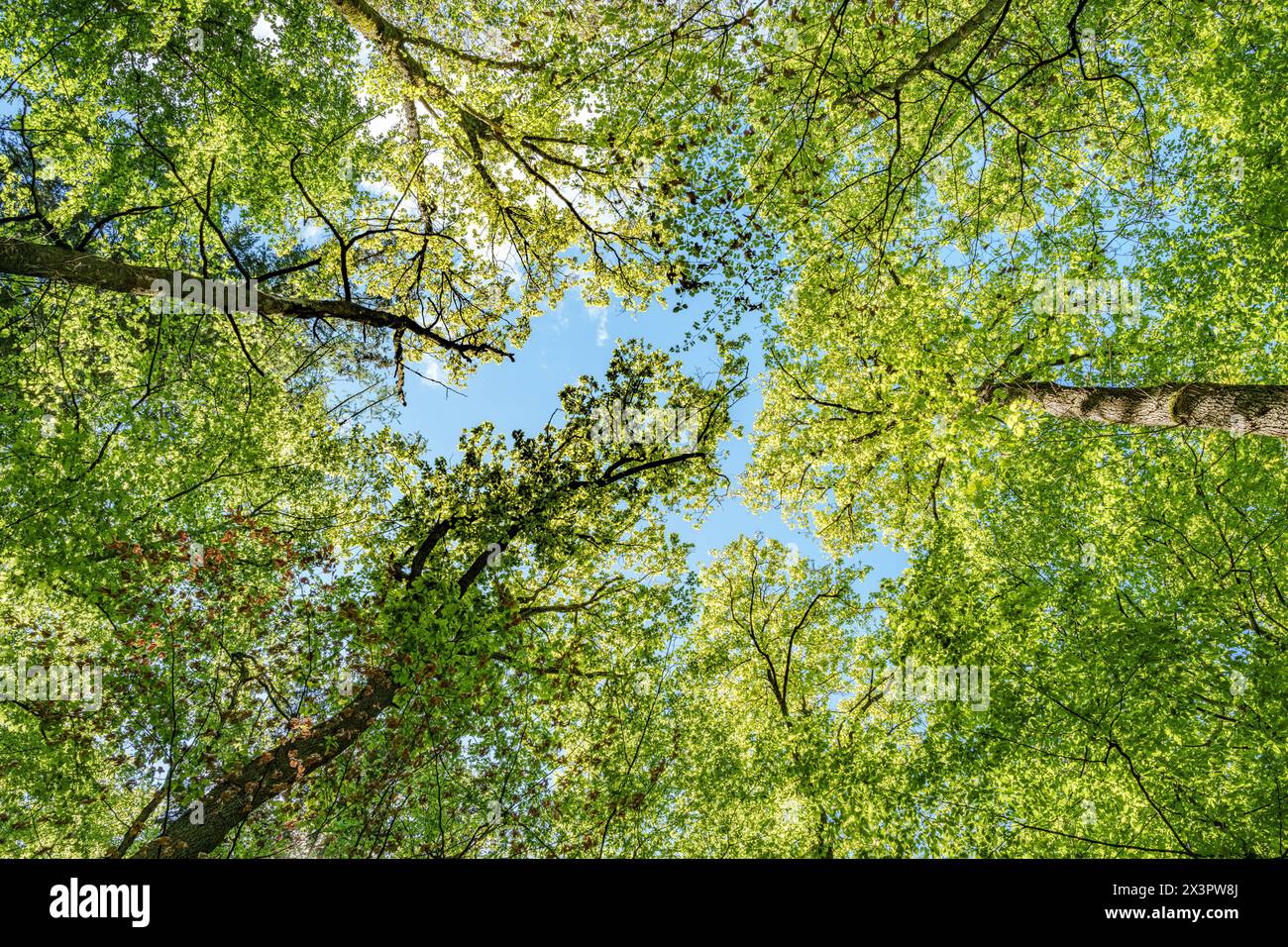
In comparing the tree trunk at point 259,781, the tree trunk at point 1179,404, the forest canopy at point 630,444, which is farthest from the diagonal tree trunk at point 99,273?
the tree trunk at point 1179,404

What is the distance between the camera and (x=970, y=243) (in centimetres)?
1356

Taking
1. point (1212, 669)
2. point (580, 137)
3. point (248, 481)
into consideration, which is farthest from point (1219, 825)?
point (248, 481)

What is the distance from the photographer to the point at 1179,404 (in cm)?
870

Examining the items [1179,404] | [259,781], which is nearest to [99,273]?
[259,781]

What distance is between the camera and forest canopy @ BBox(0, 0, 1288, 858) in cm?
977

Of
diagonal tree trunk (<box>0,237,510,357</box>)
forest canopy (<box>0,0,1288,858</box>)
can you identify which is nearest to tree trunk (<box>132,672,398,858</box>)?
forest canopy (<box>0,0,1288,858</box>)

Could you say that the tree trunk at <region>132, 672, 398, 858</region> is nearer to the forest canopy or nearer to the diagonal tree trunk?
the forest canopy

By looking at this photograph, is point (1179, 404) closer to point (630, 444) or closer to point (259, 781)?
point (630, 444)

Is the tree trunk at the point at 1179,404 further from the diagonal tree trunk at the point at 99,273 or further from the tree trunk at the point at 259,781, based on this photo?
the tree trunk at the point at 259,781

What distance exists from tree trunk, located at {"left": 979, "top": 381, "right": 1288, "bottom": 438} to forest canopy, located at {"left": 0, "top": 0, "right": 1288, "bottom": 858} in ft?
0.26

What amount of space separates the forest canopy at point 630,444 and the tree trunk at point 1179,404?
3.1 inches

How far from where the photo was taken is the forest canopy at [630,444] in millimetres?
9773

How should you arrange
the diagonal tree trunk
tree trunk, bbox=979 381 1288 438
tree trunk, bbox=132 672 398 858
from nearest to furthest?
tree trunk, bbox=979 381 1288 438 → the diagonal tree trunk → tree trunk, bbox=132 672 398 858
